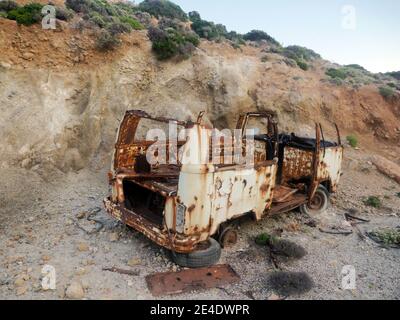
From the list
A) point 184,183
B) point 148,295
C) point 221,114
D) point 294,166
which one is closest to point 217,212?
point 184,183

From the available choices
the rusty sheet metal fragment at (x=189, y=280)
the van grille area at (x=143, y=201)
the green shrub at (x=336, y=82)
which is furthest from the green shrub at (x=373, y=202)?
the green shrub at (x=336, y=82)

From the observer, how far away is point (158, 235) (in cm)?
465

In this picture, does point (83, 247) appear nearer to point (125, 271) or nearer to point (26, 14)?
point (125, 271)

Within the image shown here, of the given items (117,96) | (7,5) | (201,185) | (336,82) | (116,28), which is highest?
(7,5)

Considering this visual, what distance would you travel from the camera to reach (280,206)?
642 centimetres

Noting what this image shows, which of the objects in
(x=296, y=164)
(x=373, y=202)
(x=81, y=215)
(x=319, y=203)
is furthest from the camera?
(x=373, y=202)

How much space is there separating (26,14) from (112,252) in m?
7.50

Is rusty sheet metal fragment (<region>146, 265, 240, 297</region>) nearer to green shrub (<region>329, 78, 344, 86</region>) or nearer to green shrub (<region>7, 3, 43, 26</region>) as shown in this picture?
green shrub (<region>7, 3, 43, 26</region>)

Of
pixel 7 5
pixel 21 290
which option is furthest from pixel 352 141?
pixel 7 5

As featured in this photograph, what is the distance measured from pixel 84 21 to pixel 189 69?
3523 mm

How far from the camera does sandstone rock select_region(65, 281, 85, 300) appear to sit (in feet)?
13.3

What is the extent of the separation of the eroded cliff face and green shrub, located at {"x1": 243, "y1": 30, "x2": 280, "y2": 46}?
11.5 meters

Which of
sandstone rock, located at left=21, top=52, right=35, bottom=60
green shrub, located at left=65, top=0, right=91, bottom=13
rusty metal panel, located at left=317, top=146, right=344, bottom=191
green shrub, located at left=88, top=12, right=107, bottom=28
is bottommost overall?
rusty metal panel, located at left=317, top=146, right=344, bottom=191

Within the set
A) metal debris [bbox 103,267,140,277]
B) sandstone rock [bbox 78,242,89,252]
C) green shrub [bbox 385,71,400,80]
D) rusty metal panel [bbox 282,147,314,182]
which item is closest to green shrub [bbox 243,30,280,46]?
green shrub [bbox 385,71,400,80]
